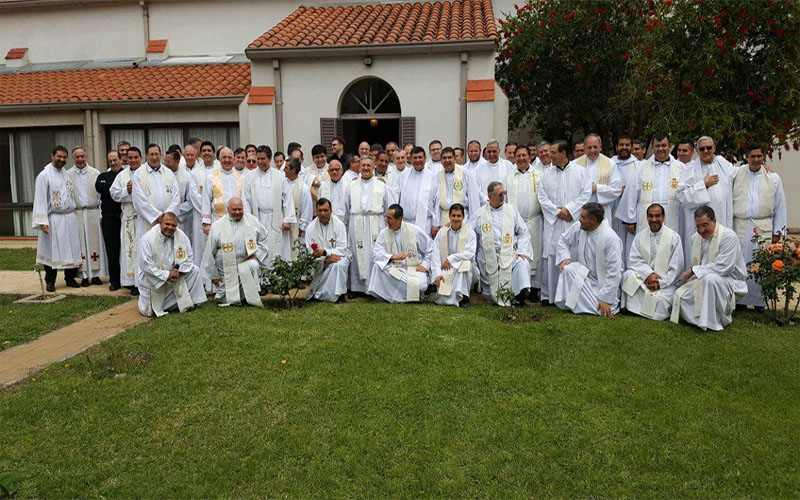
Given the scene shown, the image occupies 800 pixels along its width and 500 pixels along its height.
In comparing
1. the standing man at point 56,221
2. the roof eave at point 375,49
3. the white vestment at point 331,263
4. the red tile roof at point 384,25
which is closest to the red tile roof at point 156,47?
the red tile roof at point 384,25

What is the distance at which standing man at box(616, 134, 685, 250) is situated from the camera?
8531 millimetres

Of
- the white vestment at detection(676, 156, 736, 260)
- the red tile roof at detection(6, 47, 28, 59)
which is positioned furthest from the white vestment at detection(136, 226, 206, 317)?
the red tile roof at detection(6, 47, 28, 59)

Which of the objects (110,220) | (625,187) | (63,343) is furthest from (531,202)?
(110,220)

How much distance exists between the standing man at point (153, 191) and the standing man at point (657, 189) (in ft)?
22.7

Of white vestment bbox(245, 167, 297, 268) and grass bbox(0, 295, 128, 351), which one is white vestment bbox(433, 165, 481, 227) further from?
grass bbox(0, 295, 128, 351)

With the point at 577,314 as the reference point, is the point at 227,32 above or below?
above

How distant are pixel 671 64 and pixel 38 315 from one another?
1077 centimetres

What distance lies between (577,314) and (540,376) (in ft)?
7.90

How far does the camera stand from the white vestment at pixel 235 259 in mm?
8453

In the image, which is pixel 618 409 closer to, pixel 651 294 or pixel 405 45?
pixel 651 294

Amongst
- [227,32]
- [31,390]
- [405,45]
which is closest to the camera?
[31,390]

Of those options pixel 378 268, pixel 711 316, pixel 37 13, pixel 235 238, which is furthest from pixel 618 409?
pixel 37 13

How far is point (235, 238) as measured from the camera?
28.4ft

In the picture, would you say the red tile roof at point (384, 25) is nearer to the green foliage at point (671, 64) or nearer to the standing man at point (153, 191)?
the green foliage at point (671, 64)
